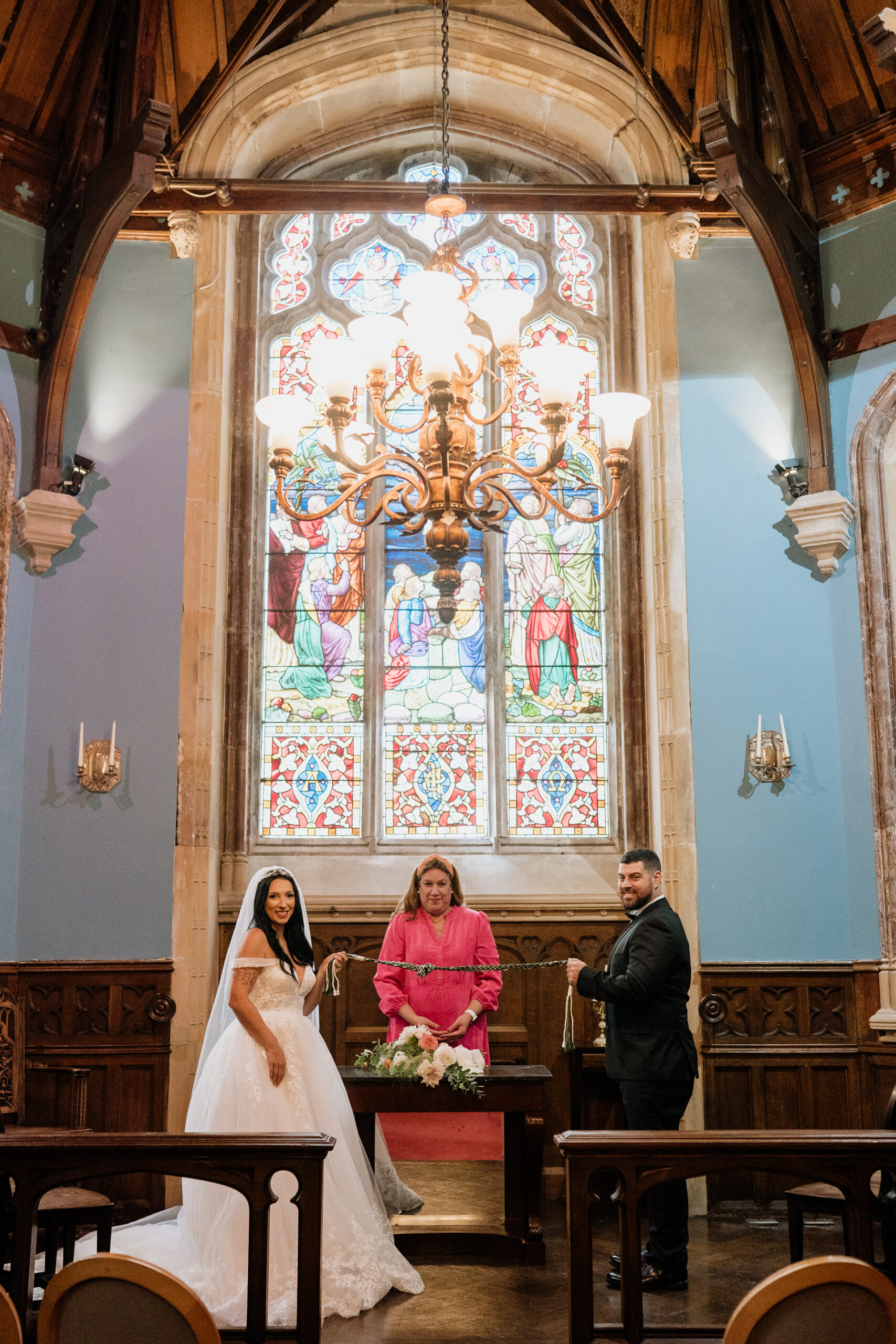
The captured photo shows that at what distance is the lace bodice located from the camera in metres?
4.61

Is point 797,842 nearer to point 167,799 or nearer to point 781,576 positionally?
point 781,576

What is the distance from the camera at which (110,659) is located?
6816 millimetres

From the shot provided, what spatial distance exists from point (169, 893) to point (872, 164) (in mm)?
5508

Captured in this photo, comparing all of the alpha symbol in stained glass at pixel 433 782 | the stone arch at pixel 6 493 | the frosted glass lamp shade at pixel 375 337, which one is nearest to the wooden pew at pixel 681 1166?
the frosted glass lamp shade at pixel 375 337

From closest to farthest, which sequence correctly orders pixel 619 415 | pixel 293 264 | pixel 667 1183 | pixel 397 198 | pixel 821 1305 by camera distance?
1. pixel 821 1305
2. pixel 667 1183
3. pixel 619 415
4. pixel 397 198
5. pixel 293 264

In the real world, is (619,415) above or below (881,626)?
above

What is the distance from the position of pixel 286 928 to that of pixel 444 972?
88 centimetres

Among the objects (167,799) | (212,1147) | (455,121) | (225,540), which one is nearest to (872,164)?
(455,121)

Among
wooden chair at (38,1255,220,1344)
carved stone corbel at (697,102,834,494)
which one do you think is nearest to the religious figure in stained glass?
carved stone corbel at (697,102,834,494)

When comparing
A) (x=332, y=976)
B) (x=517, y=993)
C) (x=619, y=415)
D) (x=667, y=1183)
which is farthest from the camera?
(x=517, y=993)

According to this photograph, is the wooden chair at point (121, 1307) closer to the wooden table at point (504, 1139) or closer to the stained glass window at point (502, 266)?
the wooden table at point (504, 1139)

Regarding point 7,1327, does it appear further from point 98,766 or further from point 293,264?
point 293,264

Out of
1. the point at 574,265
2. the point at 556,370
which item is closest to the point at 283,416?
the point at 556,370

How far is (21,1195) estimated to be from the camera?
127 inches
